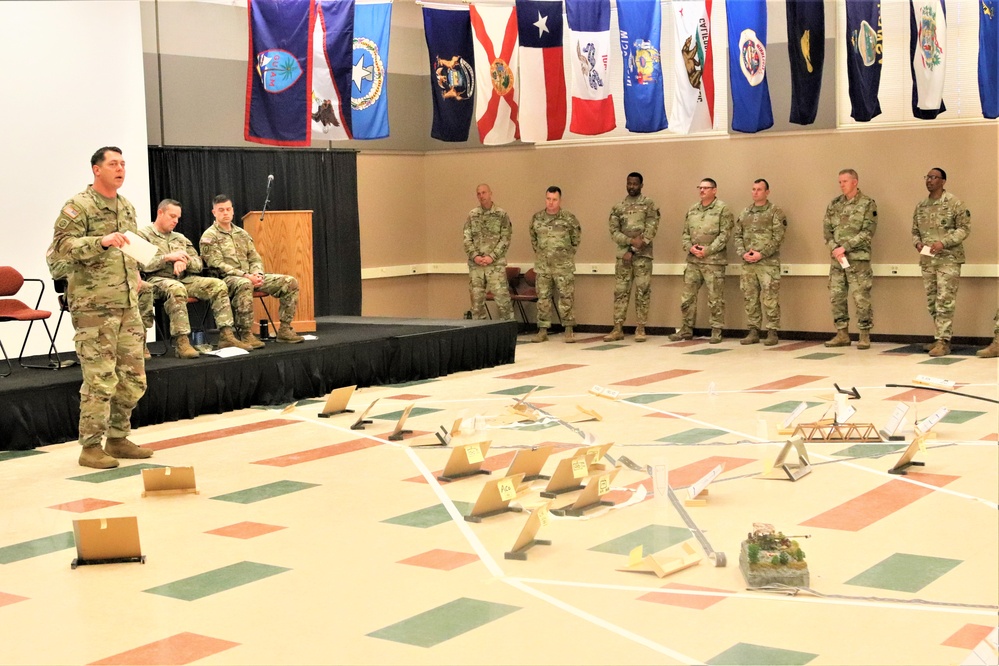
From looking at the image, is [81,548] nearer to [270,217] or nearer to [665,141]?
[270,217]

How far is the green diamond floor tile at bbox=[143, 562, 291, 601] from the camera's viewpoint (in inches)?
182

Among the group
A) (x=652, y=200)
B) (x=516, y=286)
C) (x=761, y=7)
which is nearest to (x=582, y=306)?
(x=516, y=286)

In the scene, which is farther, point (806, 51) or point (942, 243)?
point (806, 51)

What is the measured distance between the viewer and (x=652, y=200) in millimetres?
13609

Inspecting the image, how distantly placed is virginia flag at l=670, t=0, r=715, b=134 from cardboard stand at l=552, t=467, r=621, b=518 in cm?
693

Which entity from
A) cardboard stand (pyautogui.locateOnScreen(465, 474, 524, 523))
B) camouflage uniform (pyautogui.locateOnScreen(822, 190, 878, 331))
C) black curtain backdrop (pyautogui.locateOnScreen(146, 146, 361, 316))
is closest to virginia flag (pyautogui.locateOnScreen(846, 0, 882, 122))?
camouflage uniform (pyautogui.locateOnScreen(822, 190, 878, 331))

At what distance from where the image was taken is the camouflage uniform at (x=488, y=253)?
45.0 ft

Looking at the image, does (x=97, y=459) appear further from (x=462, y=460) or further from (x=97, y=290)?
(x=462, y=460)

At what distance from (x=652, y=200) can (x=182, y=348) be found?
6.23 m

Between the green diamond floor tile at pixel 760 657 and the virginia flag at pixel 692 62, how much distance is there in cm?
878

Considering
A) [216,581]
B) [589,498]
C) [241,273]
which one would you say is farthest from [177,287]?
[216,581]

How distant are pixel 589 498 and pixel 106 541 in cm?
221

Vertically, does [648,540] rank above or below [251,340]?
below

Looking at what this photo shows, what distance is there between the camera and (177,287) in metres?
9.66
